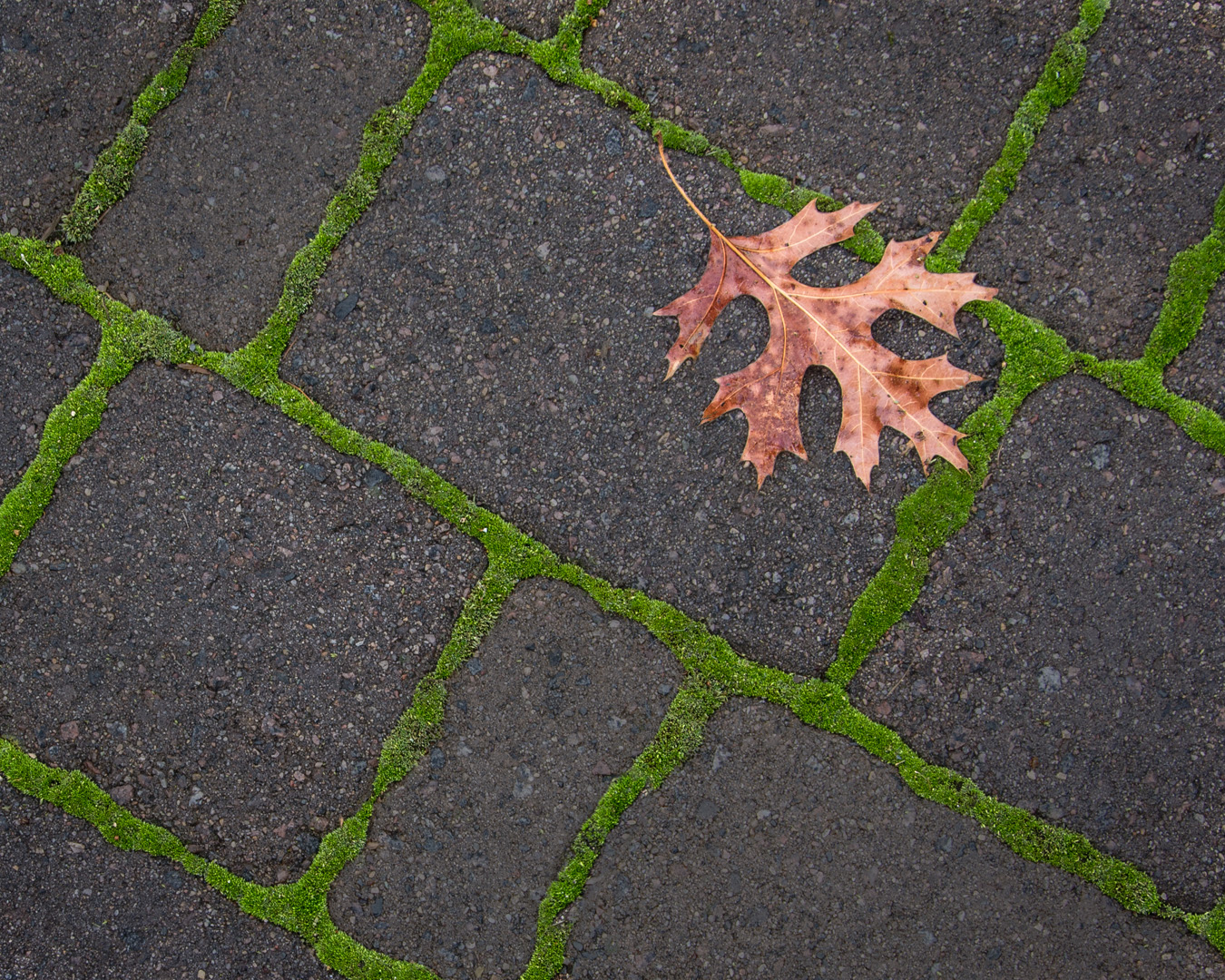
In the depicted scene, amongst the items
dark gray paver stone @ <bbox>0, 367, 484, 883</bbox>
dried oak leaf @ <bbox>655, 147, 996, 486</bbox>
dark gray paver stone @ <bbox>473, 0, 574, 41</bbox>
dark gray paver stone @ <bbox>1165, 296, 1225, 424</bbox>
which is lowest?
dark gray paver stone @ <bbox>0, 367, 484, 883</bbox>

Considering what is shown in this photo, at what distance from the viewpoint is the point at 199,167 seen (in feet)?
7.41

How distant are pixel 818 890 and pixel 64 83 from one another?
3.16 metres

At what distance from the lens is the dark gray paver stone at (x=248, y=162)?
2.24m

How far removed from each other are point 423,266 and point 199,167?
0.71 m

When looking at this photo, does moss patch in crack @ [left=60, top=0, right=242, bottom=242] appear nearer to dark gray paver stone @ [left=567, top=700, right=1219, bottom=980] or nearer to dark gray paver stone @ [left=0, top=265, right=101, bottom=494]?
dark gray paver stone @ [left=0, top=265, right=101, bottom=494]

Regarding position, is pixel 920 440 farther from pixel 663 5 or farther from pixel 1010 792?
pixel 663 5

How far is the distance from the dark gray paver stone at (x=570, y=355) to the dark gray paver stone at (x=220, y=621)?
29 cm

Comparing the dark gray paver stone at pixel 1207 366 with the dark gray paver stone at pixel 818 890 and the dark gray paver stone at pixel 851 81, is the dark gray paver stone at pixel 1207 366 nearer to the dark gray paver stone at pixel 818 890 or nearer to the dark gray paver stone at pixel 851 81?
the dark gray paver stone at pixel 851 81

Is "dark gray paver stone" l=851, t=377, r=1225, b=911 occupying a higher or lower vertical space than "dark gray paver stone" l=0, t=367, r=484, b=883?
higher

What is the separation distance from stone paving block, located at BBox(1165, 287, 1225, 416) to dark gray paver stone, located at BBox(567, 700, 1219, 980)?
134cm

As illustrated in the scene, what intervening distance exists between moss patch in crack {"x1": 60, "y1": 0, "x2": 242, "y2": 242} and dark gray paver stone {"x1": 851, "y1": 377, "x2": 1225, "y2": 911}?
2.55 metres

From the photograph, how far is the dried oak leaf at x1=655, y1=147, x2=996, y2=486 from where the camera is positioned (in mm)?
2131

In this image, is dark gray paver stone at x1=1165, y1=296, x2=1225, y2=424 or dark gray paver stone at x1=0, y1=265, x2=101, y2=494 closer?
dark gray paver stone at x1=1165, y1=296, x2=1225, y2=424

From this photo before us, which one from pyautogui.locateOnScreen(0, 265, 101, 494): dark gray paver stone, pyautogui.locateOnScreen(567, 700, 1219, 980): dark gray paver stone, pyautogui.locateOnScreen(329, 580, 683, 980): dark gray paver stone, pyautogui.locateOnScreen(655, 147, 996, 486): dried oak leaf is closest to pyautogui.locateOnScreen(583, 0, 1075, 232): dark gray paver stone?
pyautogui.locateOnScreen(655, 147, 996, 486): dried oak leaf
